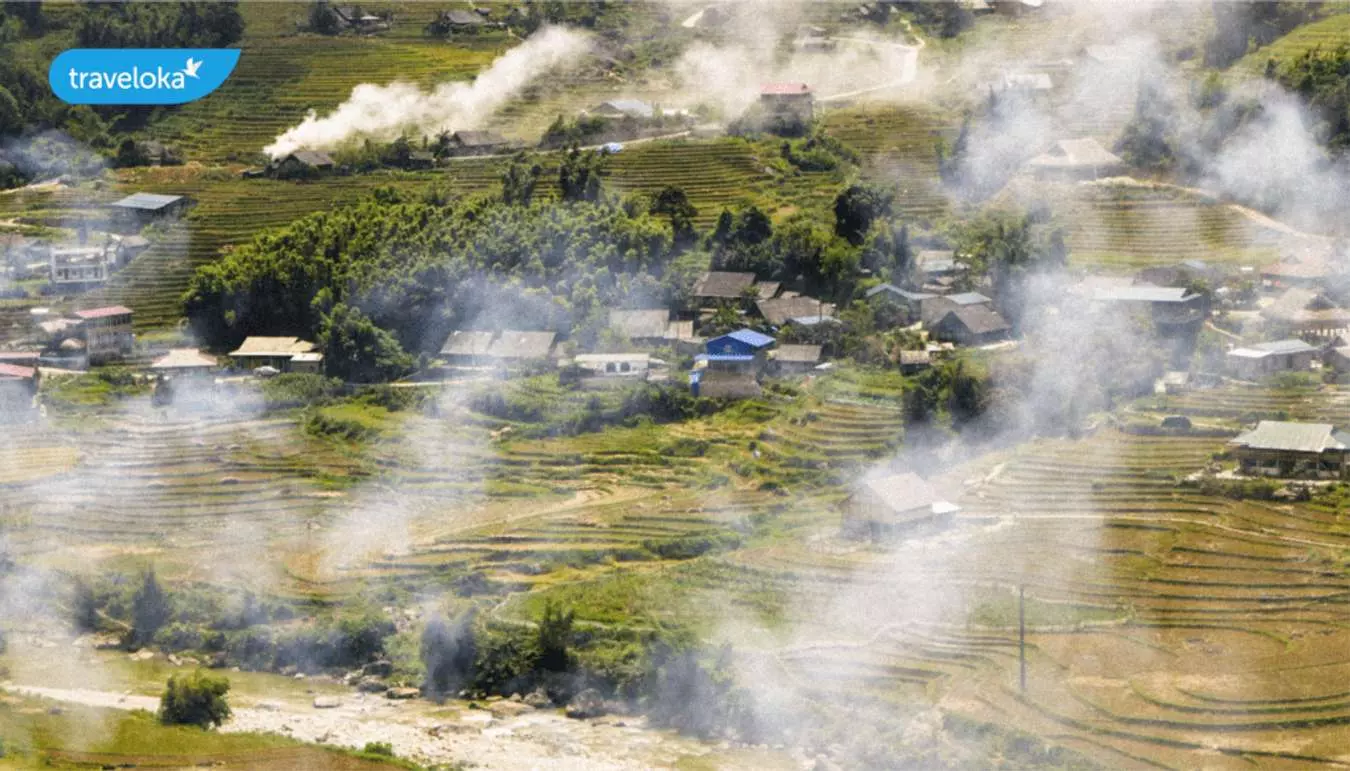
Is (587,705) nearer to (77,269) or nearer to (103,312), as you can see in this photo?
(103,312)

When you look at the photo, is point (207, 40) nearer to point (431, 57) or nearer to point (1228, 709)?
point (431, 57)

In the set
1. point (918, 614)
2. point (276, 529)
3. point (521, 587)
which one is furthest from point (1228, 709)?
point (276, 529)

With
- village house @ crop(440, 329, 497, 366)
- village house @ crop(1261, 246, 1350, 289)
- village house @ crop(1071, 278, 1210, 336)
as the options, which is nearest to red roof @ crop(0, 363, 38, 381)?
village house @ crop(440, 329, 497, 366)

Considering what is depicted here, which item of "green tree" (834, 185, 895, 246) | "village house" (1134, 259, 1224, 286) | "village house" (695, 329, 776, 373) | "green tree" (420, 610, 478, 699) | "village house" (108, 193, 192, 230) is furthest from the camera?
"village house" (108, 193, 192, 230)

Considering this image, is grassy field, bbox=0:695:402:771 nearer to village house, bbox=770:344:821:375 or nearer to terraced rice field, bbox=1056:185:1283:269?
village house, bbox=770:344:821:375

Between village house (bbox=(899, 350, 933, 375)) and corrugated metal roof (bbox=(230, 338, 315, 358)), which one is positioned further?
corrugated metal roof (bbox=(230, 338, 315, 358))

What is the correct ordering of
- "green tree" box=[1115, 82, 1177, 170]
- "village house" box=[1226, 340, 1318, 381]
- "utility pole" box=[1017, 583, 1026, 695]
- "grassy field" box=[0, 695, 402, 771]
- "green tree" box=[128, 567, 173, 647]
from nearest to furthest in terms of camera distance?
"grassy field" box=[0, 695, 402, 771]
"utility pole" box=[1017, 583, 1026, 695]
"green tree" box=[128, 567, 173, 647]
"village house" box=[1226, 340, 1318, 381]
"green tree" box=[1115, 82, 1177, 170]

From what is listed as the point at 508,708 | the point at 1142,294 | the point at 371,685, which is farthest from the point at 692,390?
the point at 508,708
